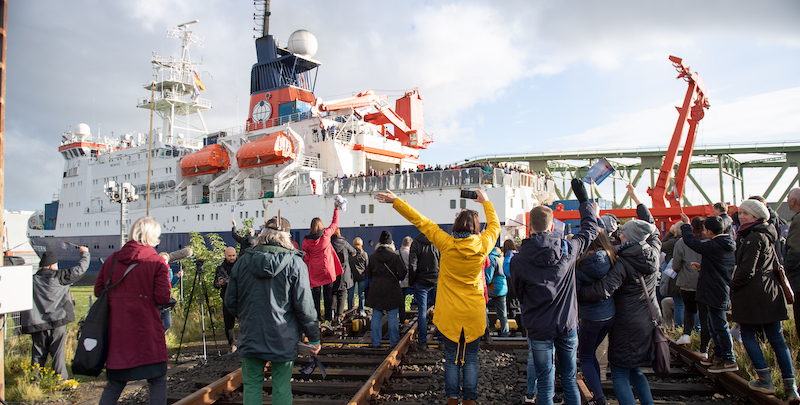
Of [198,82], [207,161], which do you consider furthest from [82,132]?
[207,161]

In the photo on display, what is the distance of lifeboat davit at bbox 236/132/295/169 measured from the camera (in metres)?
20.1

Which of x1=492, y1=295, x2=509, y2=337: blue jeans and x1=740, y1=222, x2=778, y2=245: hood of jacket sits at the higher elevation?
x1=740, y1=222, x2=778, y2=245: hood of jacket

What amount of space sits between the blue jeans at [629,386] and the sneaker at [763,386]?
1.24m

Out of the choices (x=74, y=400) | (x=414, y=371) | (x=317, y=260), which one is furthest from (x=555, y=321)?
(x=74, y=400)

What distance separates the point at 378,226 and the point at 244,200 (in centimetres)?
754

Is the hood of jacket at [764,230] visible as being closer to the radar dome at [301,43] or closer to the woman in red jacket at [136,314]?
the woman in red jacket at [136,314]

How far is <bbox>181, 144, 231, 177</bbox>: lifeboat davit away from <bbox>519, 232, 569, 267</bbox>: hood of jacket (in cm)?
2308

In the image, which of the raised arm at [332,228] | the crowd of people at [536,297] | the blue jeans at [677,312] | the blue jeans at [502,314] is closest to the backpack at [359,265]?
the raised arm at [332,228]

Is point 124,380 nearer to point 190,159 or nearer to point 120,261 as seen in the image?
point 120,261

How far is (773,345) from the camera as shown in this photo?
12.3ft

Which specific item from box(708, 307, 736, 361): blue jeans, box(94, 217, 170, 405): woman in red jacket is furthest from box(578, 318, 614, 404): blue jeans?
box(94, 217, 170, 405): woman in red jacket

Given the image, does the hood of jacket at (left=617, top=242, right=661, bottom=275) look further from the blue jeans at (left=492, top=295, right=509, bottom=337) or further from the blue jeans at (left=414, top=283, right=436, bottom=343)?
the blue jeans at (left=492, top=295, right=509, bottom=337)

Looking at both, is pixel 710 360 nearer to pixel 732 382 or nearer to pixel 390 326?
pixel 732 382

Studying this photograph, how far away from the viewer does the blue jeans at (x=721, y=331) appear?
418 cm
